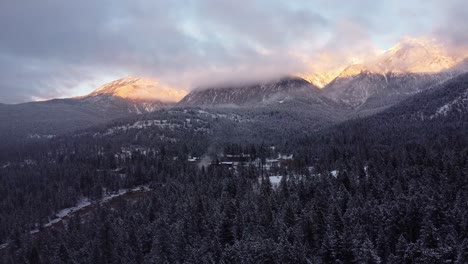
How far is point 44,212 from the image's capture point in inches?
7756

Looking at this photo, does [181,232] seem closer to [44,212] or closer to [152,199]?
[152,199]

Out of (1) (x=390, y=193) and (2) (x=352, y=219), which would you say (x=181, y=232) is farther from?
(1) (x=390, y=193)

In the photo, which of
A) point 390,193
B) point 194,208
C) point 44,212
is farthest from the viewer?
point 44,212

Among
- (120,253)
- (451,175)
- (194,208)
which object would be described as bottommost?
(120,253)

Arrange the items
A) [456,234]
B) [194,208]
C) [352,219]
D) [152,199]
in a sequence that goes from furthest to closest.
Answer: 1. [152,199]
2. [194,208]
3. [352,219]
4. [456,234]

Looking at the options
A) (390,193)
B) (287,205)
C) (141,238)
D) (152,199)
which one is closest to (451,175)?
(390,193)

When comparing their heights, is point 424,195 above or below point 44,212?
above

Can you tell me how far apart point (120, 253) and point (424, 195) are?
289 feet

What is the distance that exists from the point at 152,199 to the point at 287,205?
7074 centimetres

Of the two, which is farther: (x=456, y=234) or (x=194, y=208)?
(x=194, y=208)

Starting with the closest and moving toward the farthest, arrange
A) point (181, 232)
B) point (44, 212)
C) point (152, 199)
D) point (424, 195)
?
point (424, 195), point (181, 232), point (152, 199), point (44, 212)

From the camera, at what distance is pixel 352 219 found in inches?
4087

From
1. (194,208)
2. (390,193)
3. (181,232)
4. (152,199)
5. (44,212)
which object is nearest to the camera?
(181,232)

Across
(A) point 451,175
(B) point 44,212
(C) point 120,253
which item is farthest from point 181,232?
(B) point 44,212
